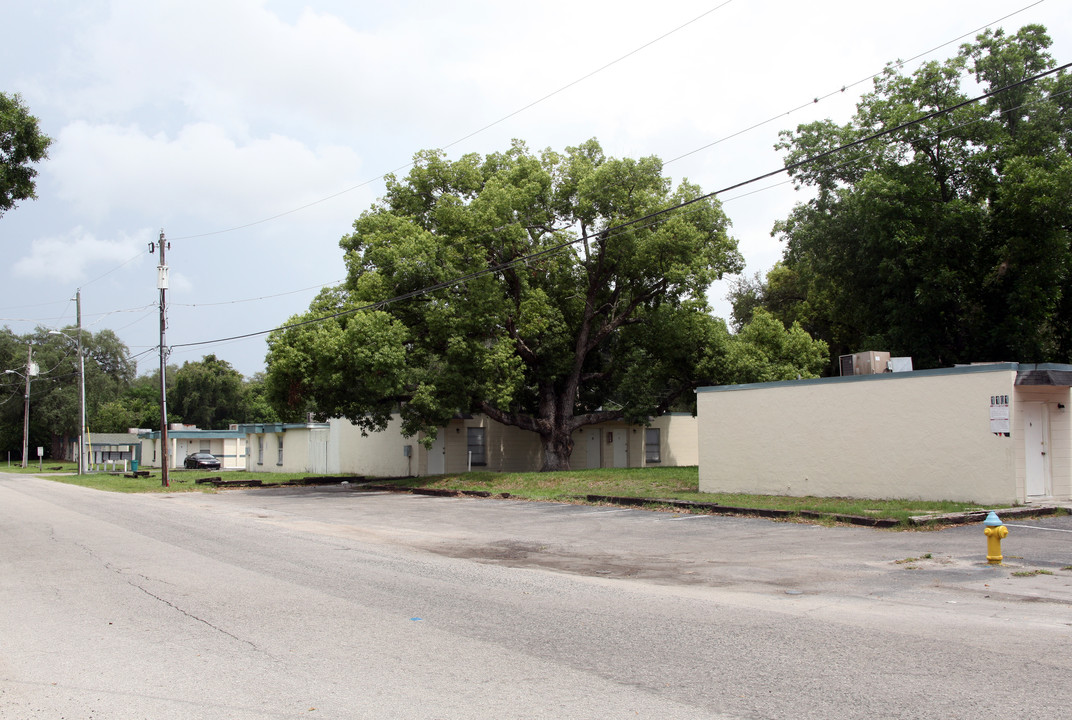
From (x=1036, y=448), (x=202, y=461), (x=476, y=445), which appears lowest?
(x=202, y=461)

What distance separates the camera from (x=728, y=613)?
8.02 m

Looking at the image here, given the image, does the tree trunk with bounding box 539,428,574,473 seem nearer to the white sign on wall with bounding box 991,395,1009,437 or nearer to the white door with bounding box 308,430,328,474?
the white door with bounding box 308,430,328,474

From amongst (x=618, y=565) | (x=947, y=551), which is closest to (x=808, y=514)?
(x=947, y=551)

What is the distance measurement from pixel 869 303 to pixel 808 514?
2082cm

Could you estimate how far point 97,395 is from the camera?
81.3m

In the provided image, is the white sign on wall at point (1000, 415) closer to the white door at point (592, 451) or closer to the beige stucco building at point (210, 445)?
the white door at point (592, 451)

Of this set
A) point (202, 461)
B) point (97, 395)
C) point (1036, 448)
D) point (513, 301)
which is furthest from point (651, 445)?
point (97, 395)

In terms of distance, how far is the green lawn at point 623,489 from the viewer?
666 inches

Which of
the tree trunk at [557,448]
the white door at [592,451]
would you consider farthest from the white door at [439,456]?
the white door at [592,451]

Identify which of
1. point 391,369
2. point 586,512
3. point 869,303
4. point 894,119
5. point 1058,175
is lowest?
point 586,512

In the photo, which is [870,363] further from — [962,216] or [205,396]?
[205,396]

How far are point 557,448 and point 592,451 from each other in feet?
18.8

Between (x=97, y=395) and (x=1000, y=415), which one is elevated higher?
(x=97, y=395)

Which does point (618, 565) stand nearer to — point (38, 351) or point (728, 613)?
point (728, 613)
